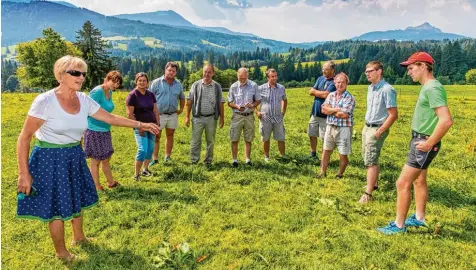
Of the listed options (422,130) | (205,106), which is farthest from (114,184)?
(422,130)

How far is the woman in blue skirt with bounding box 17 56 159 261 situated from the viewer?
4.30 meters

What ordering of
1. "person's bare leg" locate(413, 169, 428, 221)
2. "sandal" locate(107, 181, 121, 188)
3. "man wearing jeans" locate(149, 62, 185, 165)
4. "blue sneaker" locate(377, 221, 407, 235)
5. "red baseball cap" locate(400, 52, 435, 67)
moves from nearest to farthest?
"red baseball cap" locate(400, 52, 435, 67) → "blue sneaker" locate(377, 221, 407, 235) → "person's bare leg" locate(413, 169, 428, 221) → "sandal" locate(107, 181, 121, 188) → "man wearing jeans" locate(149, 62, 185, 165)

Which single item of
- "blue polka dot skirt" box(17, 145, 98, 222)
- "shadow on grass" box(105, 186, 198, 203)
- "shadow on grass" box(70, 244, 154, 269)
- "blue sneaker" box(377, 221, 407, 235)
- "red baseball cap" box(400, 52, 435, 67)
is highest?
"red baseball cap" box(400, 52, 435, 67)

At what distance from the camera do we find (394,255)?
204 inches

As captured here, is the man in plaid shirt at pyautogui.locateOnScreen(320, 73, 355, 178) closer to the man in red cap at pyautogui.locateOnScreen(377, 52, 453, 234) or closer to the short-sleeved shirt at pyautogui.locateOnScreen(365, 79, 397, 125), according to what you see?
the short-sleeved shirt at pyautogui.locateOnScreen(365, 79, 397, 125)

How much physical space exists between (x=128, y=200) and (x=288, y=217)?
130 inches

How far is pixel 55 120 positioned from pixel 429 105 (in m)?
5.35

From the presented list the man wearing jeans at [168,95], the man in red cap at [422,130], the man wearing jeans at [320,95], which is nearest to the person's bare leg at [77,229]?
the man wearing jeans at [168,95]

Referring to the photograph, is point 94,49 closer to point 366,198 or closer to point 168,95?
point 168,95

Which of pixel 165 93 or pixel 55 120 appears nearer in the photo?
pixel 55 120

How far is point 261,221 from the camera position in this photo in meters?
6.31

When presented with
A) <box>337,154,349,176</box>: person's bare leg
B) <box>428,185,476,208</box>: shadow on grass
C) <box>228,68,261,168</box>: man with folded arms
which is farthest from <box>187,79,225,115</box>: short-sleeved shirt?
<box>428,185,476,208</box>: shadow on grass

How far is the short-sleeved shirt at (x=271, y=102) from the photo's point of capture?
9859mm

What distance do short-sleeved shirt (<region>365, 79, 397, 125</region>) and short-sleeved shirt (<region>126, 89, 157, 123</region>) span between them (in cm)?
508
